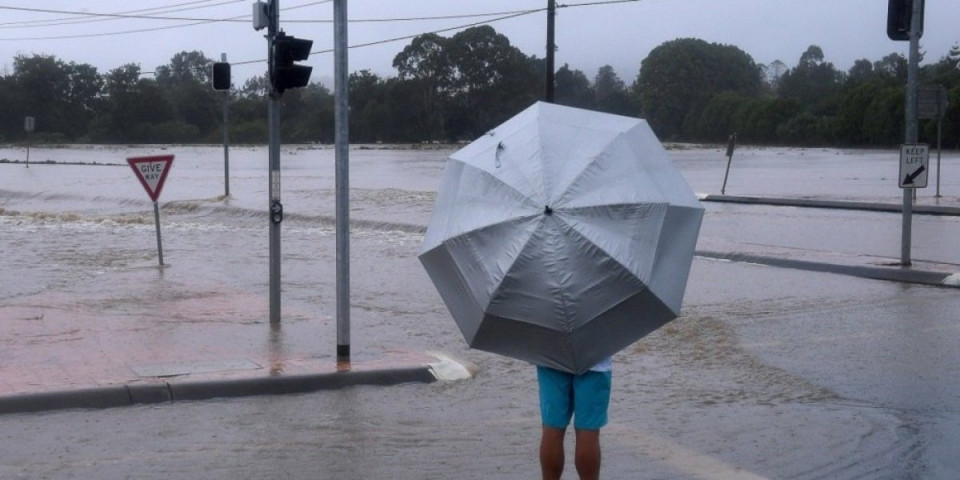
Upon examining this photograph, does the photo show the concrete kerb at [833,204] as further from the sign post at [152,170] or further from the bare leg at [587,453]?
the bare leg at [587,453]

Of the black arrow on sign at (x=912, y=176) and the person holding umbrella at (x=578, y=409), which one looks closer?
the person holding umbrella at (x=578, y=409)

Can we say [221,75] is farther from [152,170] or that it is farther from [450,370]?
[450,370]

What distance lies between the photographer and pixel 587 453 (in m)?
5.79

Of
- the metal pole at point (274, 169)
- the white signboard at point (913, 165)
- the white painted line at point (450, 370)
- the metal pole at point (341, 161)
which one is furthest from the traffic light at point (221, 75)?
the white signboard at point (913, 165)

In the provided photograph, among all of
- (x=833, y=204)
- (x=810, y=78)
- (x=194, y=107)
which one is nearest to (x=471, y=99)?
(x=833, y=204)

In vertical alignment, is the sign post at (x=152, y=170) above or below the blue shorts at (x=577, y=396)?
above

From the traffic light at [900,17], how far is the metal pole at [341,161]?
884cm

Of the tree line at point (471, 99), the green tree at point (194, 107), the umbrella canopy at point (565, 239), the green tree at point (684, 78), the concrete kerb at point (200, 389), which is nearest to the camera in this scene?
the umbrella canopy at point (565, 239)

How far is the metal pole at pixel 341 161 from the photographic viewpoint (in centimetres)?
1016

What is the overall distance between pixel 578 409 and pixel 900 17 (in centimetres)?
1210

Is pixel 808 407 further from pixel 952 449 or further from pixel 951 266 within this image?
pixel 951 266

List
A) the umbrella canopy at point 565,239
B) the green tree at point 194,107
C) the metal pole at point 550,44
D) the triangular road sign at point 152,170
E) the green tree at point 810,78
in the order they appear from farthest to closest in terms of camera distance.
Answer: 1. the green tree at point 810,78
2. the green tree at point 194,107
3. the metal pole at point 550,44
4. the triangular road sign at point 152,170
5. the umbrella canopy at point 565,239

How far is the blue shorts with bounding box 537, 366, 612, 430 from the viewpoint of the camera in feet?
18.6

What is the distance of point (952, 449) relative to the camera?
24.7 feet
